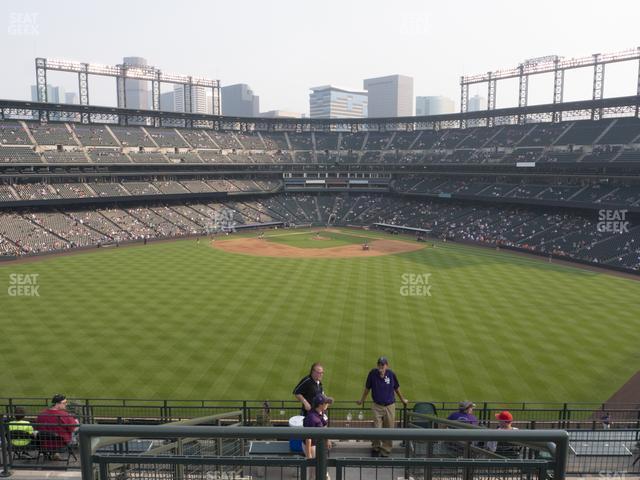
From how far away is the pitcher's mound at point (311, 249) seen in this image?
6425 cm

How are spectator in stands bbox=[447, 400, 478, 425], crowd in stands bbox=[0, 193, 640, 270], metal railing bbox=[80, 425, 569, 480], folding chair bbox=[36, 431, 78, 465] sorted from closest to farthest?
Answer: metal railing bbox=[80, 425, 569, 480] < folding chair bbox=[36, 431, 78, 465] < spectator in stands bbox=[447, 400, 478, 425] < crowd in stands bbox=[0, 193, 640, 270]

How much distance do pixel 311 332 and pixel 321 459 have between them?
1130 inches

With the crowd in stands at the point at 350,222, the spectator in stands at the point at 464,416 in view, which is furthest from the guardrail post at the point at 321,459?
the crowd in stands at the point at 350,222

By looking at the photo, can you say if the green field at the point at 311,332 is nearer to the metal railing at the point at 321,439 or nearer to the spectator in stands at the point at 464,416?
the spectator in stands at the point at 464,416

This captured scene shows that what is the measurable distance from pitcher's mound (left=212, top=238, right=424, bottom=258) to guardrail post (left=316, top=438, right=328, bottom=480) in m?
58.8

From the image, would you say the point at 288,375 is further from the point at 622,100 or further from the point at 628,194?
the point at 622,100

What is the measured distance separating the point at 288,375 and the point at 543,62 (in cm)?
8894

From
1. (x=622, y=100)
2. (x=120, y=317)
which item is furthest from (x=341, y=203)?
(x=120, y=317)

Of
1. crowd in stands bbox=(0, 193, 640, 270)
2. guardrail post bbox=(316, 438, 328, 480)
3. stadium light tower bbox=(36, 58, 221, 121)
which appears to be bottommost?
crowd in stands bbox=(0, 193, 640, 270)

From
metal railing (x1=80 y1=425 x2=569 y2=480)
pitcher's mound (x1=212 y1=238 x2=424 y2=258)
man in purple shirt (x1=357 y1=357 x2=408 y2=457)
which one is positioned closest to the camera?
metal railing (x1=80 y1=425 x2=569 y2=480)

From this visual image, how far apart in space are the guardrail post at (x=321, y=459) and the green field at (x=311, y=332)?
67.2 feet

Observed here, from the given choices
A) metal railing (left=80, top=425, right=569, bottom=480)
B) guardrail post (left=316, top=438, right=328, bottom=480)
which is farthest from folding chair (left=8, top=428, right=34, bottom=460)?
guardrail post (left=316, top=438, right=328, bottom=480)

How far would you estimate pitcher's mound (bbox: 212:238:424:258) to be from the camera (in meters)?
64.2

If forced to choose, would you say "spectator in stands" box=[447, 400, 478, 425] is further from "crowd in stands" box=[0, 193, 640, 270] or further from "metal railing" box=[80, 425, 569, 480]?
"crowd in stands" box=[0, 193, 640, 270]
